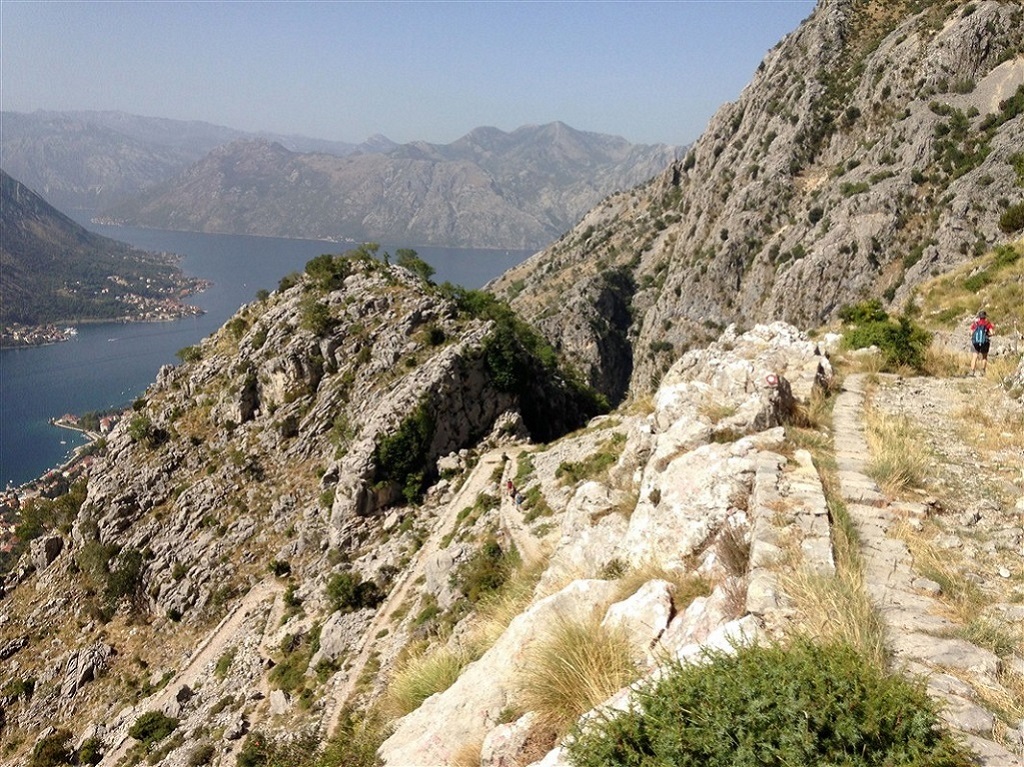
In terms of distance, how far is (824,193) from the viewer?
7206 centimetres

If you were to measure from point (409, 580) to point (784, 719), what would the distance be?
23.6 m

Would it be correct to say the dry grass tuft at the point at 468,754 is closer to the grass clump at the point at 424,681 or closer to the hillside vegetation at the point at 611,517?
the hillside vegetation at the point at 611,517

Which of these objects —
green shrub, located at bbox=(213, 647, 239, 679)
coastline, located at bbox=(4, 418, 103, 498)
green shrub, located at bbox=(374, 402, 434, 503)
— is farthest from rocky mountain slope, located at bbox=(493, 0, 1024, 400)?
coastline, located at bbox=(4, 418, 103, 498)

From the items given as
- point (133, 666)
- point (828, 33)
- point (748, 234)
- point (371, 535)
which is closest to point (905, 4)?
point (828, 33)

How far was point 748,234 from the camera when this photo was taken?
8131 centimetres

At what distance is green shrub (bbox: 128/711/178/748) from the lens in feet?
80.6

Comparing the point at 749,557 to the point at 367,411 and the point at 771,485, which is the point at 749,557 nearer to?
the point at 771,485

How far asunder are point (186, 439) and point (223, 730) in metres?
21.3

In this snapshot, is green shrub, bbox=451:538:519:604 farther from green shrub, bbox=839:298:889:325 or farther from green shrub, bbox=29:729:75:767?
green shrub, bbox=29:729:75:767

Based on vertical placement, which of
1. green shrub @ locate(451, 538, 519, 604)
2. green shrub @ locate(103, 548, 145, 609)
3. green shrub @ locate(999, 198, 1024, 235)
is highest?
green shrub @ locate(999, 198, 1024, 235)

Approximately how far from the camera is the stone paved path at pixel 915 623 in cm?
426

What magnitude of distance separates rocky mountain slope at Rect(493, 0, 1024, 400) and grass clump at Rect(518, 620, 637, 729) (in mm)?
37662

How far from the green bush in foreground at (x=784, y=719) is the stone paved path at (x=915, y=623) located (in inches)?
18.2

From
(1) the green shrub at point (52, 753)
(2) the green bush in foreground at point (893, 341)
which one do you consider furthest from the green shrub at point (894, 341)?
(1) the green shrub at point (52, 753)
